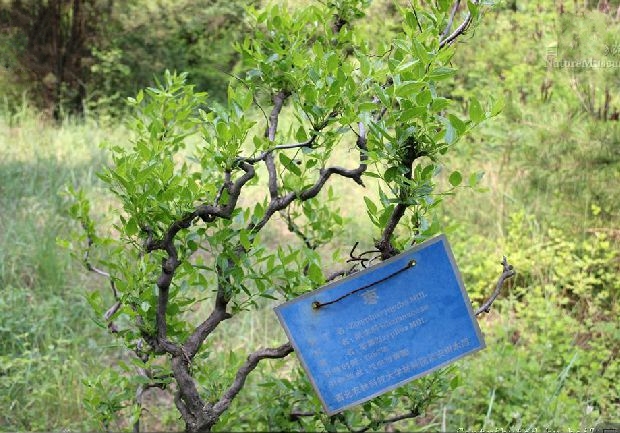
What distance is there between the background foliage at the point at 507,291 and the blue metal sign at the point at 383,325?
425mm

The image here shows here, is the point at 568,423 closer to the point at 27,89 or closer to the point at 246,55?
the point at 246,55

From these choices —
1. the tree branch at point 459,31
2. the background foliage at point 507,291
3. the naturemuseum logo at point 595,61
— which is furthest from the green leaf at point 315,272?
the naturemuseum logo at point 595,61

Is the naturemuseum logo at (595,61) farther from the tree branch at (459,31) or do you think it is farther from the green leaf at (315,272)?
the green leaf at (315,272)

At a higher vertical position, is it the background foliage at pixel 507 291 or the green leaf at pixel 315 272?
the green leaf at pixel 315 272

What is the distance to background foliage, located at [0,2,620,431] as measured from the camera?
2.84m

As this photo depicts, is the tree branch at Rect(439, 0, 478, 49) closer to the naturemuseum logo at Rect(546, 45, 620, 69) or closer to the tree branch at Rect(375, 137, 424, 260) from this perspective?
the tree branch at Rect(375, 137, 424, 260)

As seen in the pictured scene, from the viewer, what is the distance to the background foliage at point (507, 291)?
2840 millimetres

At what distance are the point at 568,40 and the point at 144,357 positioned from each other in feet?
8.84

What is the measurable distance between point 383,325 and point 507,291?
2.74 m

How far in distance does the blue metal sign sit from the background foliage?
43cm

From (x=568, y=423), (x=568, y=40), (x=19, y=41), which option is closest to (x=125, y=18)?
(x=19, y=41)

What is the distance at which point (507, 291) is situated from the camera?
13.7 feet

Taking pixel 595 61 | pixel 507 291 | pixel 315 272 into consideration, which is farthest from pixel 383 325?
pixel 507 291

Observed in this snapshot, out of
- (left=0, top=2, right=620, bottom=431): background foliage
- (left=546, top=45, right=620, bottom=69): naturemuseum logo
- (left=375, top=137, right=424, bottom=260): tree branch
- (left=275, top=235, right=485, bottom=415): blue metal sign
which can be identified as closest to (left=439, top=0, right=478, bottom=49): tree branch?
(left=375, top=137, right=424, bottom=260): tree branch
